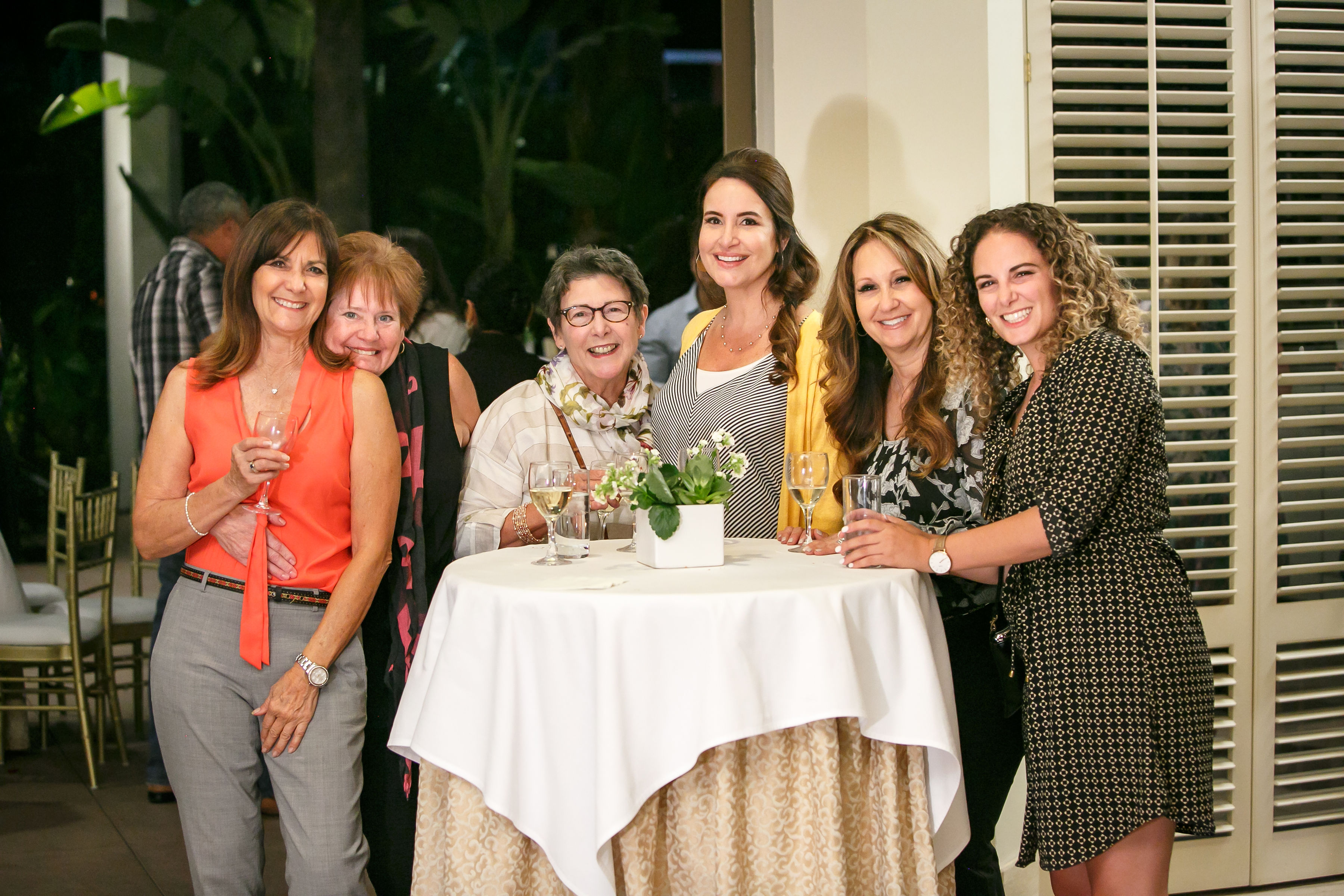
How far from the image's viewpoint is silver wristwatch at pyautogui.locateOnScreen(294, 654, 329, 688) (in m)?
2.29

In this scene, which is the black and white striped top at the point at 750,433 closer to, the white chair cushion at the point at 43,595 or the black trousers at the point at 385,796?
the black trousers at the point at 385,796

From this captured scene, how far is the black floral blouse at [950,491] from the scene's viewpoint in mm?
2426

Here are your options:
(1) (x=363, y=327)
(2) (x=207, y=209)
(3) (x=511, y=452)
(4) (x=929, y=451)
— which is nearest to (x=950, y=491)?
(4) (x=929, y=451)

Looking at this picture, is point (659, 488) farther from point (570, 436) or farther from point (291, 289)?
point (291, 289)

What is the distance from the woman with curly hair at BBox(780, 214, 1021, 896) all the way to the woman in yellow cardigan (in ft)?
0.41

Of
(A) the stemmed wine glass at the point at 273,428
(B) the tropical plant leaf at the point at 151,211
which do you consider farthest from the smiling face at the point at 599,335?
(B) the tropical plant leaf at the point at 151,211

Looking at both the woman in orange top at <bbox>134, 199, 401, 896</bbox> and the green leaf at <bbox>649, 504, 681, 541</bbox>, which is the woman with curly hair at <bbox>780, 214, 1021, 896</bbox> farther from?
the woman in orange top at <bbox>134, 199, 401, 896</bbox>

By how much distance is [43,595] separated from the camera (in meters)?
5.00

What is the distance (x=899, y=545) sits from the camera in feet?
7.12


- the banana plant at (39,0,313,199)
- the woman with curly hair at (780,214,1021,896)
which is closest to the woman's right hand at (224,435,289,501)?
the woman with curly hair at (780,214,1021,896)

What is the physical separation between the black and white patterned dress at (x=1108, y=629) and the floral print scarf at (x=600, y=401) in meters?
1.10

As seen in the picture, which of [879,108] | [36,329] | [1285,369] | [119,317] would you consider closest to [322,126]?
[119,317]

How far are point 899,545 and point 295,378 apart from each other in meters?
1.38

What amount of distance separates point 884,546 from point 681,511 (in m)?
0.42
